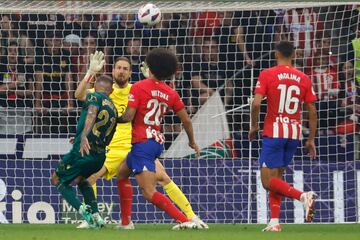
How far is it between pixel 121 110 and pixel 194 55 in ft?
12.4

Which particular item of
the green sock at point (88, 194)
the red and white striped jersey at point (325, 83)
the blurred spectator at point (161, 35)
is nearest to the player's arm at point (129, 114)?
the green sock at point (88, 194)

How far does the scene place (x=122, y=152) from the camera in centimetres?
1361

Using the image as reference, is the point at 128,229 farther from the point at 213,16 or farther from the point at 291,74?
the point at 213,16

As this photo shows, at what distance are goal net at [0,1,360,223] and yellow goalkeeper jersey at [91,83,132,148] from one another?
7.80 ft

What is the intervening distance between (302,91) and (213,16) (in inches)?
204

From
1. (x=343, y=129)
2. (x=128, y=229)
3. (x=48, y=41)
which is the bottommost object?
(x=128, y=229)

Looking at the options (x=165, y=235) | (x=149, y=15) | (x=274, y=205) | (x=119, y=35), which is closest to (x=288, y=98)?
(x=274, y=205)

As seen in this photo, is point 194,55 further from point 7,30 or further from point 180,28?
point 7,30

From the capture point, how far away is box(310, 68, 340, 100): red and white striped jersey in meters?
17.0

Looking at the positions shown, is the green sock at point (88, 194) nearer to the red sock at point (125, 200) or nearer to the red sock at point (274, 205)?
the red sock at point (125, 200)

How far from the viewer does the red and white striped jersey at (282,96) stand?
476 inches

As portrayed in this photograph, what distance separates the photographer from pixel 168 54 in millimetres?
12203

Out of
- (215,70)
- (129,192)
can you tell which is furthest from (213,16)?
(129,192)

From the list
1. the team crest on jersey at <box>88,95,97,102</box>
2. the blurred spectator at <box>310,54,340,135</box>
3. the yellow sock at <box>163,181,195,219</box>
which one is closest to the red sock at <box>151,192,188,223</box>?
the yellow sock at <box>163,181,195,219</box>
